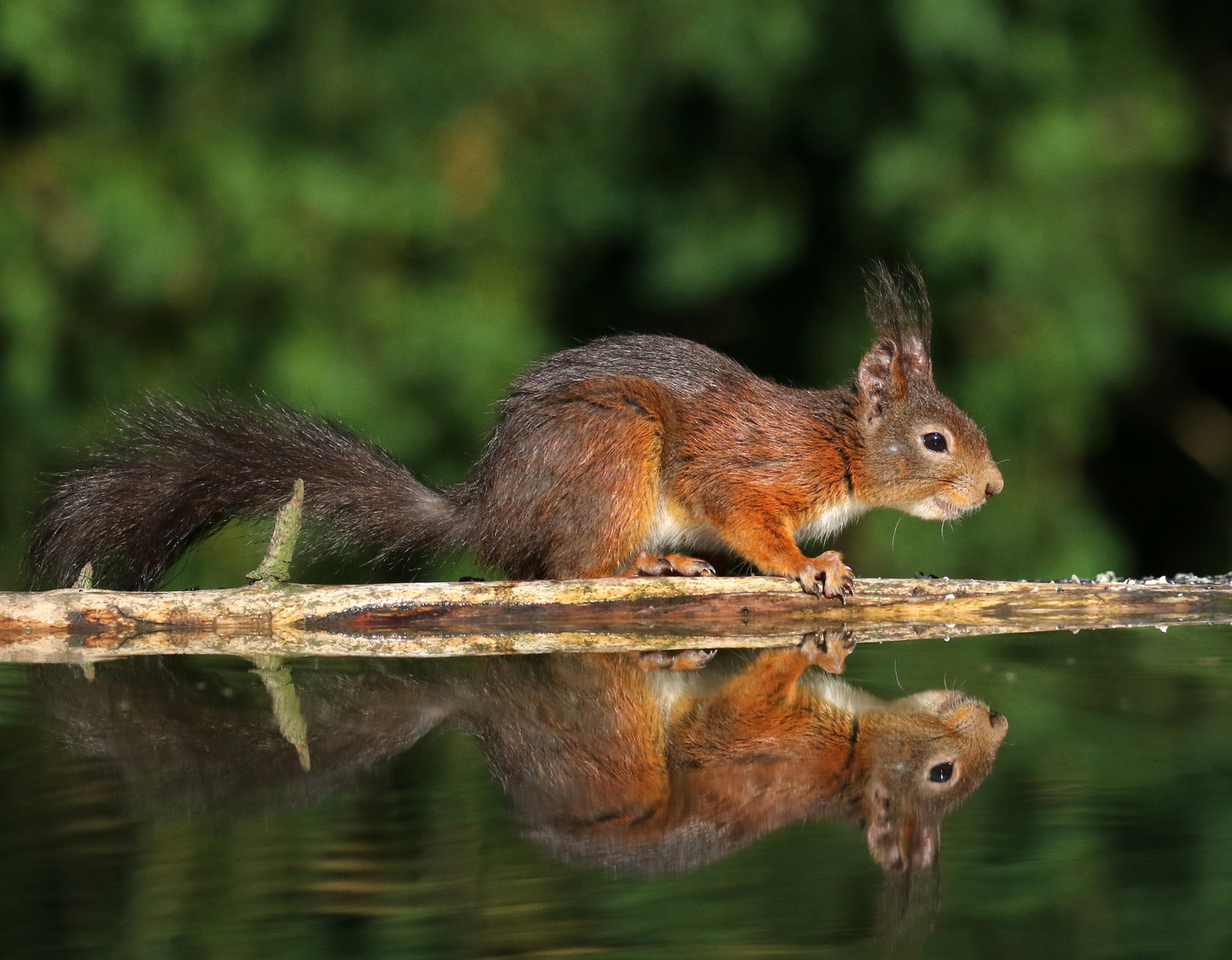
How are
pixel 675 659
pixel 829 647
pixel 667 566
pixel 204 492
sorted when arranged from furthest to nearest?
pixel 667 566
pixel 204 492
pixel 829 647
pixel 675 659

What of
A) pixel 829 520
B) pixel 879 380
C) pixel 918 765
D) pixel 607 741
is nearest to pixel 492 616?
pixel 607 741

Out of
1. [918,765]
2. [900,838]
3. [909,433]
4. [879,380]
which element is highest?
[879,380]

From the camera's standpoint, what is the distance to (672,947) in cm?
95

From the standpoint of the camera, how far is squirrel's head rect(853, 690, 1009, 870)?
118 cm

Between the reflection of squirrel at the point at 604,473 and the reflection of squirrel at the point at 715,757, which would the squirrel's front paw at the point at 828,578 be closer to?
the reflection of squirrel at the point at 604,473

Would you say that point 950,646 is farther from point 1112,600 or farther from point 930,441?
point 930,441

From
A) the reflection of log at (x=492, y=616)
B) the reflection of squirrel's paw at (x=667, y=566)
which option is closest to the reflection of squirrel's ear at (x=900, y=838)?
the reflection of log at (x=492, y=616)

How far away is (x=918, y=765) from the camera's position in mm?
1432

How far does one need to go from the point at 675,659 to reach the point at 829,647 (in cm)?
27

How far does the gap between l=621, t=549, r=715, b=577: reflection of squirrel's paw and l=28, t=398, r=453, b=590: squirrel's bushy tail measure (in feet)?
1.35

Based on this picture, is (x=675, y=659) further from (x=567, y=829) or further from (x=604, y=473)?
(x=567, y=829)

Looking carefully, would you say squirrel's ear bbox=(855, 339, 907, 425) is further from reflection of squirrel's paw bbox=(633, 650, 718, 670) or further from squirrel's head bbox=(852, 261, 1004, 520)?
reflection of squirrel's paw bbox=(633, 650, 718, 670)

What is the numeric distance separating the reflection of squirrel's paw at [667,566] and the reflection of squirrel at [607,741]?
651 millimetres

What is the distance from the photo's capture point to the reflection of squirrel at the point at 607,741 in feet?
4.12
